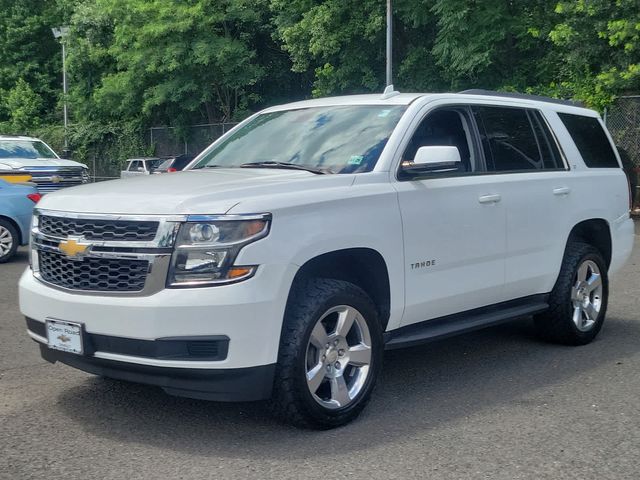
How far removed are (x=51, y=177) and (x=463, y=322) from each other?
571 inches

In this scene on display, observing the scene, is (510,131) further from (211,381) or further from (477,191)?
(211,381)

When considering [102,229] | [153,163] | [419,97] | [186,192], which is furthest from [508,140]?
[153,163]

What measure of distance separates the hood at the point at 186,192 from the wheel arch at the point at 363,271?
1.39ft

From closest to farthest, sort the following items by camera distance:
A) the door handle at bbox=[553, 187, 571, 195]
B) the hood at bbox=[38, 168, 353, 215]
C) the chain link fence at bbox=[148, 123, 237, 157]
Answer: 1. the hood at bbox=[38, 168, 353, 215]
2. the door handle at bbox=[553, 187, 571, 195]
3. the chain link fence at bbox=[148, 123, 237, 157]

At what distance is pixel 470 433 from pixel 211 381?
4.85ft

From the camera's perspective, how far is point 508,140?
6391 millimetres

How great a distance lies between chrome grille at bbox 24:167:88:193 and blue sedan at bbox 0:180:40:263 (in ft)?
18.0

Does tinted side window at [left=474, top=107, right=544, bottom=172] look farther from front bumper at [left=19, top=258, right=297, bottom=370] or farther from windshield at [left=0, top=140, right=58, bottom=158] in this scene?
windshield at [left=0, top=140, right=58, bottom=158]

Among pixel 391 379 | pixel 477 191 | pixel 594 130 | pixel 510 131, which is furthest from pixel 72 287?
pixel 594 130

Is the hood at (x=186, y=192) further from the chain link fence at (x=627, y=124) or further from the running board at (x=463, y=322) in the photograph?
the chain link fence at (x=627, y=124)

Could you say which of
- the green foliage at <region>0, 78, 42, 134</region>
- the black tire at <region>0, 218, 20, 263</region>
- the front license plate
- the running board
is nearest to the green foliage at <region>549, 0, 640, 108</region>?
the black tire at <region>0, 218, 20, 263</region>

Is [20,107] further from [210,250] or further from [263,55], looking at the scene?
[210,250]

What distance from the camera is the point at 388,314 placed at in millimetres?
5180

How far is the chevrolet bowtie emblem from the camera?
464 centimetres
